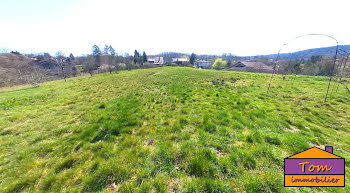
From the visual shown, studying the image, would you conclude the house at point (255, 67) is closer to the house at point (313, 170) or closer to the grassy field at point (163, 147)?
the grassy field at point (163, 147)

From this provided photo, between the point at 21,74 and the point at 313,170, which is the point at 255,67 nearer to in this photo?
the point at 313,170

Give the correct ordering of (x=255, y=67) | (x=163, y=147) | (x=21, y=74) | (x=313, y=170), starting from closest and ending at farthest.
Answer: (x=313, y=170)
(x=163, y=147)
(x=21, y=74)
(x=255, y=67)

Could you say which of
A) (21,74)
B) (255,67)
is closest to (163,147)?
(21,74)

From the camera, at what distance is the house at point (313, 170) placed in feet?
6.75

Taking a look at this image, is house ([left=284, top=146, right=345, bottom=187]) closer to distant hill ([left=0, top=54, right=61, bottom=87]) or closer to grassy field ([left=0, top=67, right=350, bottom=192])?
grassy field ([left=0, top=67, right=350, bottom=192])

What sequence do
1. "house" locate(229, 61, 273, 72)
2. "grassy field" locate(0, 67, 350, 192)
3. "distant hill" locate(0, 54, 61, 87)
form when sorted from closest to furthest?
1. "grassy field" locate(0, 67, 350, 192)
2. "distant hill" locate(0, 54, 61, 87)
3. "house" locate(229, 61, 273, 72)

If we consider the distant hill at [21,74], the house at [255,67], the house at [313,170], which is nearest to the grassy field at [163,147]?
the house at [313,170]

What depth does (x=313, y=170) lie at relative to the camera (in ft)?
6.92

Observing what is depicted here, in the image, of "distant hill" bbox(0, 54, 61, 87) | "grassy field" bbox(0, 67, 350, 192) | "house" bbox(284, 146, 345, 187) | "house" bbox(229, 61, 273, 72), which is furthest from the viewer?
"house" bbox(229, 61, 273, 72)

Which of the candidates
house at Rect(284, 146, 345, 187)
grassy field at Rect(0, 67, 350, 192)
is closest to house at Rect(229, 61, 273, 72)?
grassy field at Rect(0, 67, 350, 192)

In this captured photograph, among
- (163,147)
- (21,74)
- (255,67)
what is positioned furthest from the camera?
(255,67)

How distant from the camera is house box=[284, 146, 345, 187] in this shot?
2059 mm

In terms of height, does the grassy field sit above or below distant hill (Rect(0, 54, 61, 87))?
below

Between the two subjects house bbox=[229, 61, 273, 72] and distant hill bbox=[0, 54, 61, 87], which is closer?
distant hill bbox=[0, 54, 61, 87]
